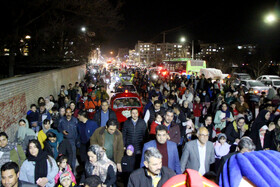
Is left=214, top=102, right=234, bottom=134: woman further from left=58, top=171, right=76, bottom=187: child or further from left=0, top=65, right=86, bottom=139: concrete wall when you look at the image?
left=0, top=65, right=86, bottom=139: concrete wall

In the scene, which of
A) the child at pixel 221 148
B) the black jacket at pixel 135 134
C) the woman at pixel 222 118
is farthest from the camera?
the woman at pixel 222 118

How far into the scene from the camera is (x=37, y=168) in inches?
171

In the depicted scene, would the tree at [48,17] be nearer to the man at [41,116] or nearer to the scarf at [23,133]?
the man at [41,116]

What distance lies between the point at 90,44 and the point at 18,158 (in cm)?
3775

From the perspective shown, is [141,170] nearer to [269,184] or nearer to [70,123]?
[269,184]

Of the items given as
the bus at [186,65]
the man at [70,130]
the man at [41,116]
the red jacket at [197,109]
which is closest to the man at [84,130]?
the man at [70,130]

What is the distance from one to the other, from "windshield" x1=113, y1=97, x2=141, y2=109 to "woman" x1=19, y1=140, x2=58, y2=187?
5521 millimetres

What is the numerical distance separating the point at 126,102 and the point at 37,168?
6002 mm

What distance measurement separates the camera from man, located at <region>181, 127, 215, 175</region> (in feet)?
14.7

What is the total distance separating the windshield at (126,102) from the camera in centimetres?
998

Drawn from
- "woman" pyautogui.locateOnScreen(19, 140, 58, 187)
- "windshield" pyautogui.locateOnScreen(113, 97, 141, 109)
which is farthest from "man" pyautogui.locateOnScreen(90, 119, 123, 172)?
"windshield" pyautogui.locateOnScreen(113, 97, 141, 109)

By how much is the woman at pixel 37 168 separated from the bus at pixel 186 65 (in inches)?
1113

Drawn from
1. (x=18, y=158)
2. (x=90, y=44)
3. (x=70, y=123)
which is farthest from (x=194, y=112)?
(x=90, y=44)

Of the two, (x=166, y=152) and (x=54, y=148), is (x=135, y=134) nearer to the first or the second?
(x=166, y=152)
